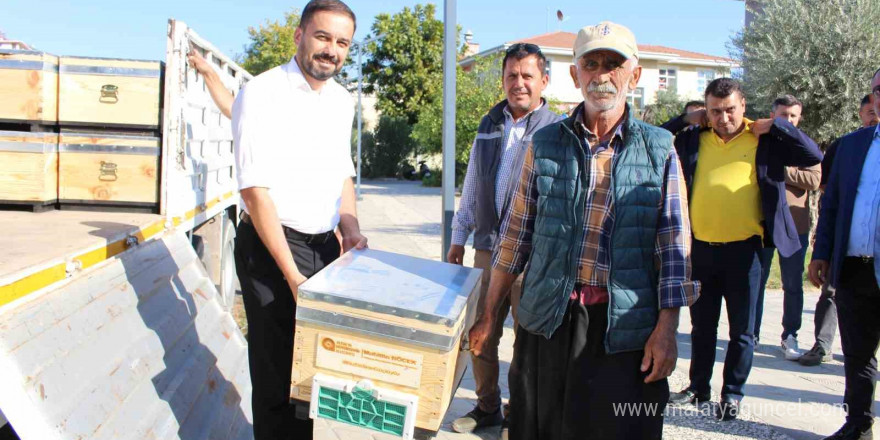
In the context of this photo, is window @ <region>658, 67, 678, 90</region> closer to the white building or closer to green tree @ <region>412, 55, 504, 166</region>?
the white building

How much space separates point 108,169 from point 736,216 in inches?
156

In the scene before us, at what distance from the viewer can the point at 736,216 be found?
181 inches

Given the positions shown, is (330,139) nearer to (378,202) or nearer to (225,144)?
(225,144)

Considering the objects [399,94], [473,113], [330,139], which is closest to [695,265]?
[330,139]

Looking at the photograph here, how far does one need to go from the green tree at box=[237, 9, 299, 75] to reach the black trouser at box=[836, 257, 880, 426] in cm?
3338

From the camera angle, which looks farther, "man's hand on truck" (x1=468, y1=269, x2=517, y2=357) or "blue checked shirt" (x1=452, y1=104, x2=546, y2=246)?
"blue checked shirt" (x1=452, y1=104, x2=546, y2=246)

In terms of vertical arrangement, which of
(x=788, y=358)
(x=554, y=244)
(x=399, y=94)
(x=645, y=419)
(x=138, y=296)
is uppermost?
(x=399, y=94)

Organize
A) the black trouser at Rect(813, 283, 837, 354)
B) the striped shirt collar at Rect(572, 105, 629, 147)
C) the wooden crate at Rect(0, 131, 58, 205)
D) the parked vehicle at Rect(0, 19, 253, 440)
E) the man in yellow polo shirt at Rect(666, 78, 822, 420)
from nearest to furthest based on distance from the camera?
the parked vehicle at Rect(0, 19, 253, 440), the striped shirt collar at Rect(572, 105, 629, 147), the wooden crate at Rect(0, 131, 58, 205), the man in yellow polo shirt at Rect(666, 78, 822, 420), the black trouser at Rect(813, 283, 837, 354)

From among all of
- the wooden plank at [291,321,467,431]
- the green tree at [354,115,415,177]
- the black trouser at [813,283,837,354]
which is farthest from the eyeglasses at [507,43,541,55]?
the green tree at [354,115,415,177]

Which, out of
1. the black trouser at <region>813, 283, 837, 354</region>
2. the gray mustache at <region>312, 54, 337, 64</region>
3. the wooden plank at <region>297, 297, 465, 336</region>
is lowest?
the black trouser at <region>813, 283, 837, 354</region>

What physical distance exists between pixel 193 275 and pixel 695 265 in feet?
10.6

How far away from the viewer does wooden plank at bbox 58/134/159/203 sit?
4.49 meters

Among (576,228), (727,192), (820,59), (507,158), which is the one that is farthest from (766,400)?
(820,59)

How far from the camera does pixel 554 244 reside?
2730mm
